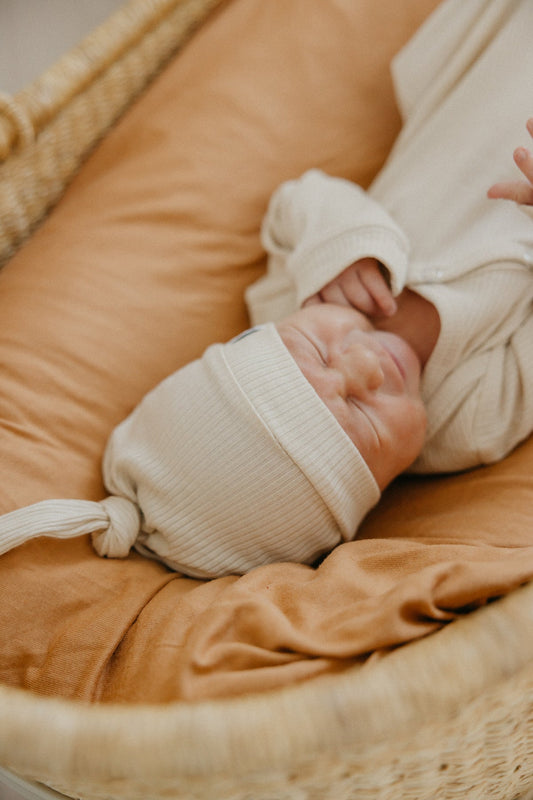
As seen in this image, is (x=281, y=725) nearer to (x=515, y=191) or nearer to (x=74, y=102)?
(x=515, y=191)

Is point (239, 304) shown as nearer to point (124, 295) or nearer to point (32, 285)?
point (124, 295)

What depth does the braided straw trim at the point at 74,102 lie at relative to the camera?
1.02m

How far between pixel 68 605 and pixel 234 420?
9.9 inches

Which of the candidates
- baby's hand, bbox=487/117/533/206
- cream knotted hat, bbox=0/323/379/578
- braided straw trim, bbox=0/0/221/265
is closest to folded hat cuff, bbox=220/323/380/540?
cream knotted hat, bbox=0/323/379/578

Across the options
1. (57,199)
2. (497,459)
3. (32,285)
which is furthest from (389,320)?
(57,199)

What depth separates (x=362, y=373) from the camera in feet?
2.65

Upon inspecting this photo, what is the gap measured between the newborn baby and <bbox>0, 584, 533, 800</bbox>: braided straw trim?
325mm

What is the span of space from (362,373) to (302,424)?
0.10m

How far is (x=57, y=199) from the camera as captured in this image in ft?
3.80

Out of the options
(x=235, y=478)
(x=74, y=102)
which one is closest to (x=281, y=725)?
(x=235, y=478)

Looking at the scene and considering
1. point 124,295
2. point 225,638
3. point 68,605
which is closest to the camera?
point 225,638

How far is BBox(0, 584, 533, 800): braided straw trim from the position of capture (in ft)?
1.29

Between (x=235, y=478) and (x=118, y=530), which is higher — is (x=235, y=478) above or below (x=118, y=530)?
above

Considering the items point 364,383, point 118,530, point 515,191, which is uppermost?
point 515,191
